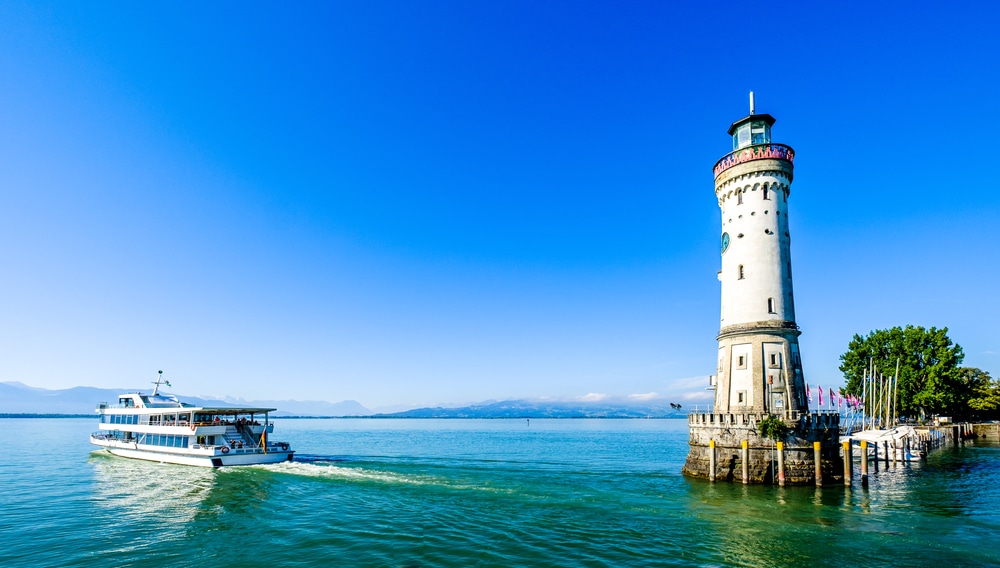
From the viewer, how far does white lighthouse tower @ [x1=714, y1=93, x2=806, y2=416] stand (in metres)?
41.8

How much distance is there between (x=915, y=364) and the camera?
86312 millimetres

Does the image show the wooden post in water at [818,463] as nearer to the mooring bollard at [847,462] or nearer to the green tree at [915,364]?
the mooring bollard at [847,462]

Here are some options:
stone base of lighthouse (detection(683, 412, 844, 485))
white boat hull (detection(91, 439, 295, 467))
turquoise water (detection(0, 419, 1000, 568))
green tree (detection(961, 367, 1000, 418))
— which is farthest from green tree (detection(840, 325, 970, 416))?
white boat hull (detection(91, 439, 295, 467))

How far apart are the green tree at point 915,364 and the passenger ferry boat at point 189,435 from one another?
287 feet

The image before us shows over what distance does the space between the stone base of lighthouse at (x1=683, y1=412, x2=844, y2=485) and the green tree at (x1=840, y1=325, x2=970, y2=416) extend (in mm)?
55540

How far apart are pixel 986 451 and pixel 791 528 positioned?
6647 centimetres

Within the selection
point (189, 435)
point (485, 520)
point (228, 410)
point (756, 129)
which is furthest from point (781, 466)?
point (189, 435)

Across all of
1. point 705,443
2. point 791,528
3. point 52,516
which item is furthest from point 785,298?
point 52,516

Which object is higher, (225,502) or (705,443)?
(705,443)

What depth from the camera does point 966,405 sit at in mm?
97500

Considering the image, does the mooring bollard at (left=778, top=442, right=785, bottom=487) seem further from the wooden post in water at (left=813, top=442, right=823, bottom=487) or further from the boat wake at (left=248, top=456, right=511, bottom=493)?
the boat wake at (left=248, top=456, right=511, bottom=493)

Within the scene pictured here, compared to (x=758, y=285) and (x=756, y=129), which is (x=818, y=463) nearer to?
(x=758, y=285)

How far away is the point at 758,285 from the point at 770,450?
12.6 metres

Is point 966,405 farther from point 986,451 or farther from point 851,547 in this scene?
point 851,547
